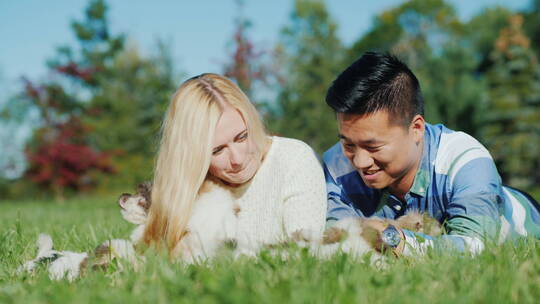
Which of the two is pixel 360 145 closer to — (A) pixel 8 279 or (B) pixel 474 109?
(A) pixel 8 279

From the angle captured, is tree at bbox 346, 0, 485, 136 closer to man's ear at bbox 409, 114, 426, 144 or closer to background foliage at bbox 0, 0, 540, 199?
background foliage at bbox 0, 0, 540, 199

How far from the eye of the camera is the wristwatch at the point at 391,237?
2.73m

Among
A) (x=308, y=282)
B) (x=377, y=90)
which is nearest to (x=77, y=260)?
(x=308, y=282)

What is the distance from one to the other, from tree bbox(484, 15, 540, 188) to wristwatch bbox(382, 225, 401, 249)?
2318 cm

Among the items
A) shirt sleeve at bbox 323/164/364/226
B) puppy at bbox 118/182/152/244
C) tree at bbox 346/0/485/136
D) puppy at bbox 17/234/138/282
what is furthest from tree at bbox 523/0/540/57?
puppy at bbox 17/234/138/282

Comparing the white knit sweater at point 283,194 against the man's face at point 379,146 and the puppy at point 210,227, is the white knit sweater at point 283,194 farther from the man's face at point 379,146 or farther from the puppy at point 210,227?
the man's face at point 379,146

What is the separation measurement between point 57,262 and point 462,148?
275cm

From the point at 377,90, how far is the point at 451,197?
0.90 metres

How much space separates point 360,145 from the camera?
3.33m

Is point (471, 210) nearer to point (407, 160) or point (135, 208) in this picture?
point (407, 160)

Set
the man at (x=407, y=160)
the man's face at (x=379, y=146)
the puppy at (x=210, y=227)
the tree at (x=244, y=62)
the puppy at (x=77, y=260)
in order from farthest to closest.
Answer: the tree at (x=244, y=62) < the man's face at (x=379, y=146) < the man at (x=407, y=160) < the puppy at (x=210, y=227) < the puppy at (x=77, y=260)

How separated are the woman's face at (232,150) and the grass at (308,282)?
108 centimetres

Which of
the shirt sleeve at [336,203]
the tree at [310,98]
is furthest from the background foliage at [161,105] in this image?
the shirt sleeve at [336,203]

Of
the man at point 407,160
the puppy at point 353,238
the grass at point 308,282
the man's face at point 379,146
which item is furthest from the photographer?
the man's face at point 379,146
